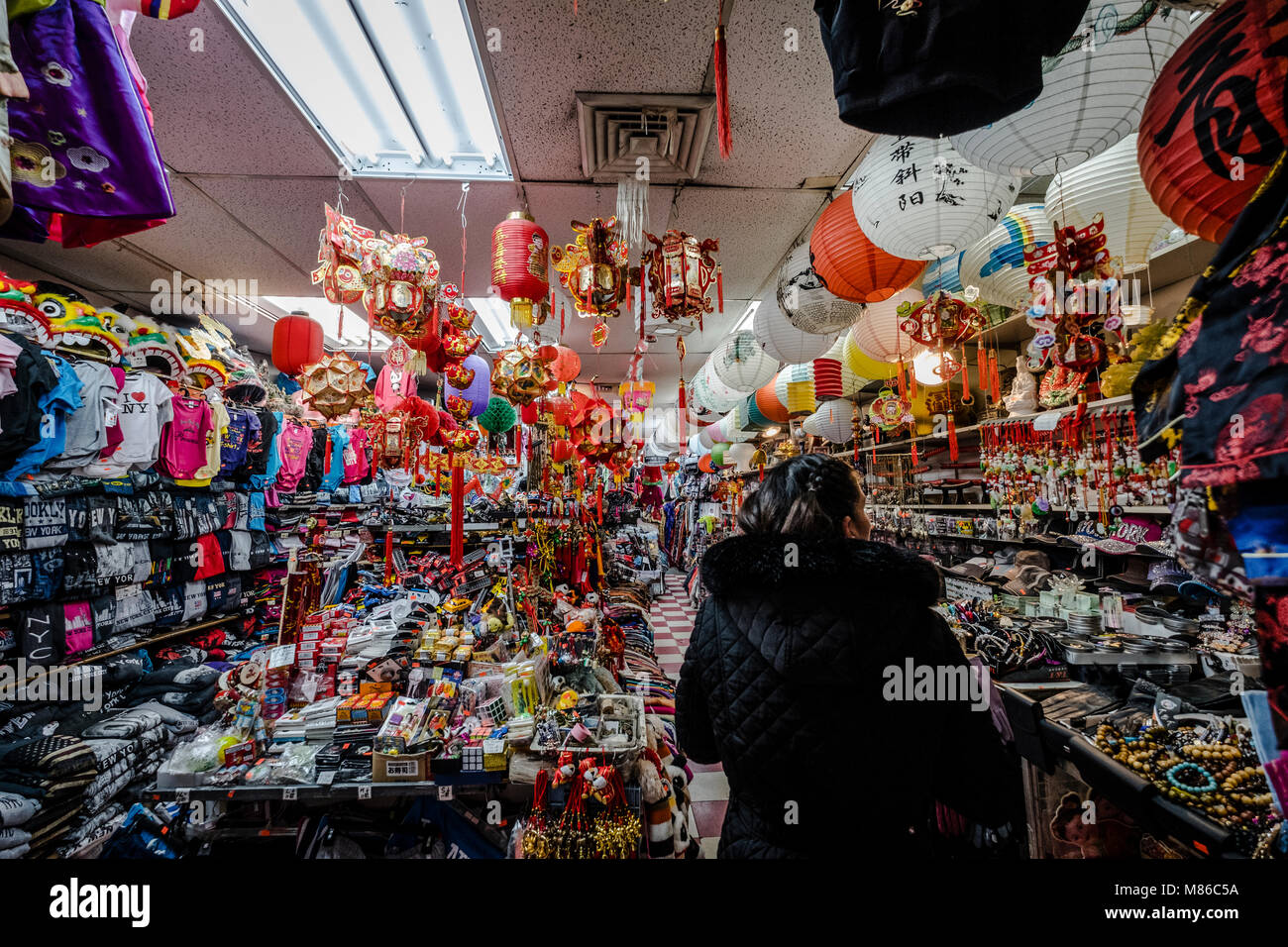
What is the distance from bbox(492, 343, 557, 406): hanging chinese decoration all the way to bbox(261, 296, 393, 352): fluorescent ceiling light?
4.05 feet

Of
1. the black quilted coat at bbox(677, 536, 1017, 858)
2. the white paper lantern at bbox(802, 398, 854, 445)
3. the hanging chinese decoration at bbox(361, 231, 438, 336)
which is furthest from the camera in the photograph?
the white paper lantern at bbox(802, 398, 854, 445)

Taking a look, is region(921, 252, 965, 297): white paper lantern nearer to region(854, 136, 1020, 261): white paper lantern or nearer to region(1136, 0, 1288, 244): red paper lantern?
region(854, 136, 1020, 261): white paper lantern

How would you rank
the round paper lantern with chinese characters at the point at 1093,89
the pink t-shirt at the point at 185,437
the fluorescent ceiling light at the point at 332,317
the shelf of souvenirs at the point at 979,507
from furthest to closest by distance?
1. the fluorescent ceiling light at the point at 332,317
2. the pink t-shirt at the point at 185,437
3. the shelf of souvenirs at the point at 979,507
4. the round paper lantern with chinese characters at the point at 1093,89

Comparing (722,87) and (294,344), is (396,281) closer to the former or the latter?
(294,344)

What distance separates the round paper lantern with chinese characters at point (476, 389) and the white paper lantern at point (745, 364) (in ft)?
6.09

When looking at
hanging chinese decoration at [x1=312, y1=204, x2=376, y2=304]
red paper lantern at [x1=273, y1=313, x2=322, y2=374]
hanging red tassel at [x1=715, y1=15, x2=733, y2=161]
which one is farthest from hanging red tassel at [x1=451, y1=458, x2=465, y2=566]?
hanging red tassel at [x1=715, y1=15, x2=733, y2=161]

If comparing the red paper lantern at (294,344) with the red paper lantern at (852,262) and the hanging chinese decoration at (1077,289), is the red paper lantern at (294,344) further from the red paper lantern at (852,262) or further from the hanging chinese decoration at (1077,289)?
the hanging chinese decoration at (1077,289)

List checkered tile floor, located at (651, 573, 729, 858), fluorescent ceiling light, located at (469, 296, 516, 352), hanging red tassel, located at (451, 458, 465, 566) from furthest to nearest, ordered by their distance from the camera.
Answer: fluorescent ceiling light, located at (469, 296, 516, 352) → hanging red tassel, located at (451, 458, 465, 566) → checkered tile floor, located at (651, 573, 729, 858)

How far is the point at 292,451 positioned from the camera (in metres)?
5.00

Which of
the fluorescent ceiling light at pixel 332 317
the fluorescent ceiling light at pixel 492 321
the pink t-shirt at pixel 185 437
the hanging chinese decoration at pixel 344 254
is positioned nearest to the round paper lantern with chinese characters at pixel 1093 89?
the hanging chinese decoration at pixel 344 254

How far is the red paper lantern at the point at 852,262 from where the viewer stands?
2.04m

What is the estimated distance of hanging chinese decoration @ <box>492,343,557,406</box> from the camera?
3.27 metres

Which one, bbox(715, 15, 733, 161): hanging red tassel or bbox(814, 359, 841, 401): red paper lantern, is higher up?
bbox(715, 15, 733, 161): hanging red tassel

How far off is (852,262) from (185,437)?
4672mm
